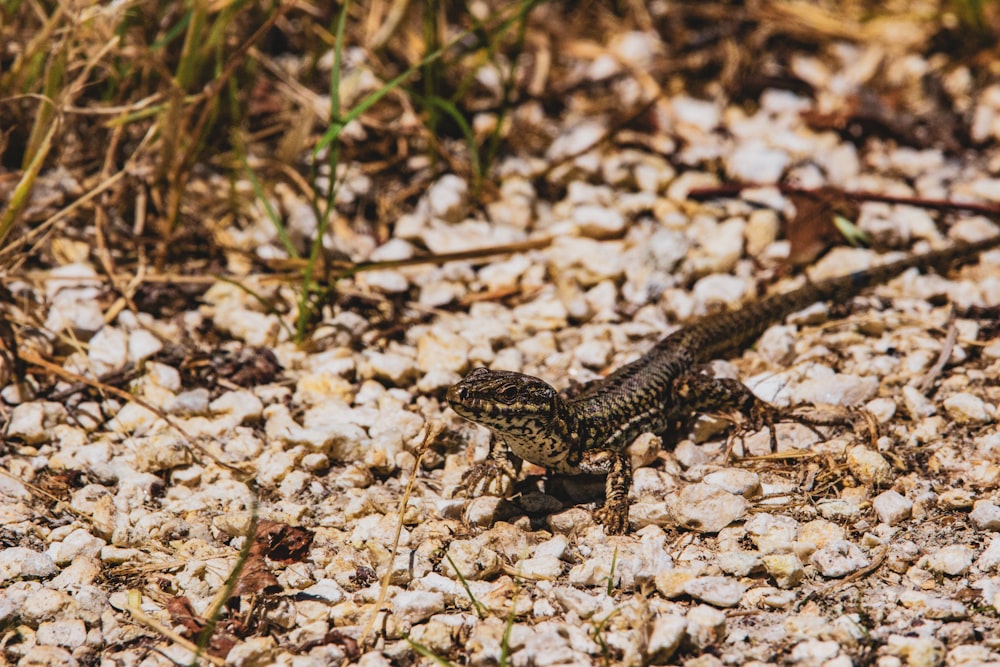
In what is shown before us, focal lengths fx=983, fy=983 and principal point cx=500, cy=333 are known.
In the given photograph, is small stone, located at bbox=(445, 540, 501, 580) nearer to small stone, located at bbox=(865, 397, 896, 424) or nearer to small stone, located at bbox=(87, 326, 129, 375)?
small stone, located at bbox=(865, 397, 896, 424)

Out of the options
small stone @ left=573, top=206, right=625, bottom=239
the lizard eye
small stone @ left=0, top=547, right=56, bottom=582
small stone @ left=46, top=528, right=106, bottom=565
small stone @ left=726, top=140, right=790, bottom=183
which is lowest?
small stone @ left=0, top=547, right=56, bottom=582

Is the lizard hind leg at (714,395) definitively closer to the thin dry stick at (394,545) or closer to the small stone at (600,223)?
the thin dry stick at (394,545)

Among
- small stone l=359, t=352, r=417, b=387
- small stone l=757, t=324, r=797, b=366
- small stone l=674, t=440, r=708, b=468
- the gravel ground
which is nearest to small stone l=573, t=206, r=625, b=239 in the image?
the gravel ground

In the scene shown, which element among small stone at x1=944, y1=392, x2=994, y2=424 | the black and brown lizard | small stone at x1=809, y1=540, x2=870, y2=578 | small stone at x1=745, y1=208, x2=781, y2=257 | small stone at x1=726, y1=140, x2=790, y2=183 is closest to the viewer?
small stone at x1=809, y1=540, x2=870, y2=578

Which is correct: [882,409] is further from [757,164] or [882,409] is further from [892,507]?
[757,164]

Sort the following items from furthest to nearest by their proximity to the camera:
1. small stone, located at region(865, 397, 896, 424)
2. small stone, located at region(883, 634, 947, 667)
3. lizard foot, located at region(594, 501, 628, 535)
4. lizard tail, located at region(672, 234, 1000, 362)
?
lizard tail, located at region(672, 234, 1000, 362)
small stone, located at region(865, 397, 896, 424)
lizard foot, located at region(594, 501, 628, 535)
small stone, located at region(883, 634, 947, 667)

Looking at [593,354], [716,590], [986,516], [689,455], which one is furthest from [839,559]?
[593,354]
